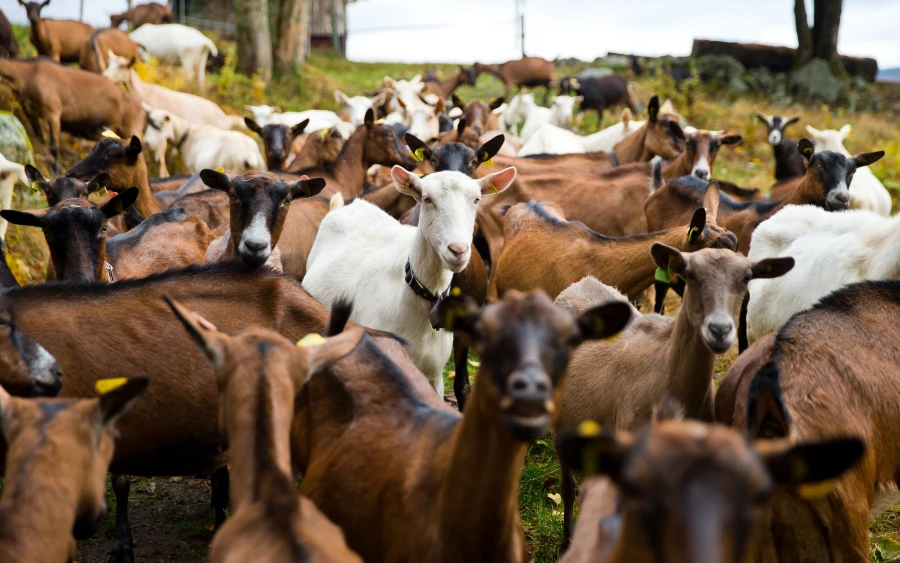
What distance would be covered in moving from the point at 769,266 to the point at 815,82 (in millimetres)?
21175

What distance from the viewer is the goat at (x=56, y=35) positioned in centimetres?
1769

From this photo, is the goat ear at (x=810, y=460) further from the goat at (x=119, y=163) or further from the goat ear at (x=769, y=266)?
the goat at (x=119, y=163)

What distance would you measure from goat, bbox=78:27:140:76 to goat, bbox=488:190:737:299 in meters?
10.6

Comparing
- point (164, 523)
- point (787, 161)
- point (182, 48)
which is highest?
point (182, 48)

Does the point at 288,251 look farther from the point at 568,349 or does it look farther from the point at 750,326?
the point at 568,349

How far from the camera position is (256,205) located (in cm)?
588

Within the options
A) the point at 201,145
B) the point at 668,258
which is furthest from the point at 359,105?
the point at 668,258

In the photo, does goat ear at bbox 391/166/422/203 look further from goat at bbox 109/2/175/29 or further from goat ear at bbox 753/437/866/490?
goat at bbox 109/2/175/29

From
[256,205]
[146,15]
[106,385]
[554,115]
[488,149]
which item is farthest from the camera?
[146,15]

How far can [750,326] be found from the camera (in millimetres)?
7227

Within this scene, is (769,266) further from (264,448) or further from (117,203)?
(117,203)

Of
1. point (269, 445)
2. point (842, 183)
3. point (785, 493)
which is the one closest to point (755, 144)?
point (842, 183)

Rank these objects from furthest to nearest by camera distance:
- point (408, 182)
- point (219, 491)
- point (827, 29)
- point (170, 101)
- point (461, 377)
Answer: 1. point (827, 29)
2. point (170, 101)
3. point (461, 377)
4. point (408, 182)
5. point (219, 491)

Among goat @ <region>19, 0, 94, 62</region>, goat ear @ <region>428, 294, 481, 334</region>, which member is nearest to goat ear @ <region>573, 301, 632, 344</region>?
goat ear @ <region>428, 294, 481, 334</region>
